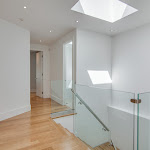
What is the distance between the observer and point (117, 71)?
15.7 feet

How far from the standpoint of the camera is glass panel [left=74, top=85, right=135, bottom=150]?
89.6 inches

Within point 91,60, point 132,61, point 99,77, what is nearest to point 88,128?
point 99,77

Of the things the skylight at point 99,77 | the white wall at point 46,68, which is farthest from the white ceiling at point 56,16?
the white wall at point 46,68

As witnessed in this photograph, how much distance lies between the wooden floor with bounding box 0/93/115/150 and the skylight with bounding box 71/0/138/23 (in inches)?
113

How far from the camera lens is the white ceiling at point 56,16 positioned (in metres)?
2.57

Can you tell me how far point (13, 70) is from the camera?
3.65 m

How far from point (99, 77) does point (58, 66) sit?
1921 millimetres

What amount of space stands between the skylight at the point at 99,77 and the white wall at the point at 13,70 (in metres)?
2.30

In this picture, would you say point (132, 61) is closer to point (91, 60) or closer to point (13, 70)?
point (91, 60)

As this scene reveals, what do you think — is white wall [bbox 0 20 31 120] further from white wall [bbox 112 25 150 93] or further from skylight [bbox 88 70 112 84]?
white wall [bbox 112 25 150 93]

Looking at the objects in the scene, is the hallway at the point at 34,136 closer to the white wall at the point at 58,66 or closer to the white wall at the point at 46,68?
the white wall at the point at 58,66

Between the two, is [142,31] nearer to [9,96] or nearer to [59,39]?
[59,39]

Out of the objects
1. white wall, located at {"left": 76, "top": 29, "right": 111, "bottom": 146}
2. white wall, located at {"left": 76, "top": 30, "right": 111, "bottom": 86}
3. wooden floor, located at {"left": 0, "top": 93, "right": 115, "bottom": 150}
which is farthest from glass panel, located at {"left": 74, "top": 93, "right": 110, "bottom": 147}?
white wall, located at {"left": 76, "top": 30, "right": 111, "bottom": 86}

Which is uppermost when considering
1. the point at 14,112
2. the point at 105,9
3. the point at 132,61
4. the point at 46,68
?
the point at 105,9
